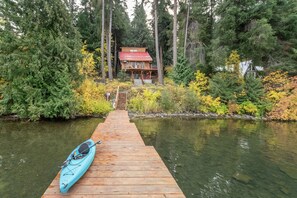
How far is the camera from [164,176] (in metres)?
3.89

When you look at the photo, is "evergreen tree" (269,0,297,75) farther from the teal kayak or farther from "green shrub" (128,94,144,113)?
the teal kayak

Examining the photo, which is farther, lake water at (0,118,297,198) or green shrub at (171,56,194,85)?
green shrub at (171,56,194,85)

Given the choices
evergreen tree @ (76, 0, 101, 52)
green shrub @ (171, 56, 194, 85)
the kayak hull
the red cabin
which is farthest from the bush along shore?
evergreen tree @ (76, 0, 101, 52)

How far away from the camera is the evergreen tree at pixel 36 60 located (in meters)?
12.7

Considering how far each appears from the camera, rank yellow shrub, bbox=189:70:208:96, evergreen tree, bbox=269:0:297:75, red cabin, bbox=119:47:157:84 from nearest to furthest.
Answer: evergreen tree, bbox=269:0:297:75, yellow shrub, bbox=189:70:208:96, red cabin, bbox=119:47:157:84

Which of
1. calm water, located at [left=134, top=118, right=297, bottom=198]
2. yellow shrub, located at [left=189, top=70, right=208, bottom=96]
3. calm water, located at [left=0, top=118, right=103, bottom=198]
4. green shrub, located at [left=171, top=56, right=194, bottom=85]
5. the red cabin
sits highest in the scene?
the red cabin

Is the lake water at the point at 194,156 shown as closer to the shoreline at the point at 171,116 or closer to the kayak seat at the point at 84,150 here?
the kayak seat at the point at 84,150

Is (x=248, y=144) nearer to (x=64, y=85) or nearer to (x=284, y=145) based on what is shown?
(x=284, y=145)

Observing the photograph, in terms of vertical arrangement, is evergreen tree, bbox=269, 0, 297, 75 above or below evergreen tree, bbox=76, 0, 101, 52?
below

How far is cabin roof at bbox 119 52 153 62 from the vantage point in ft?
97.9

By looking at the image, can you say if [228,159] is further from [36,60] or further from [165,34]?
[165,34]

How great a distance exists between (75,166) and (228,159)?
19.3 ft

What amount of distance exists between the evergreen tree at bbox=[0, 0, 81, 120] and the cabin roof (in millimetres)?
16262

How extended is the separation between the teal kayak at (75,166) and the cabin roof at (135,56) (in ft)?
85.1
